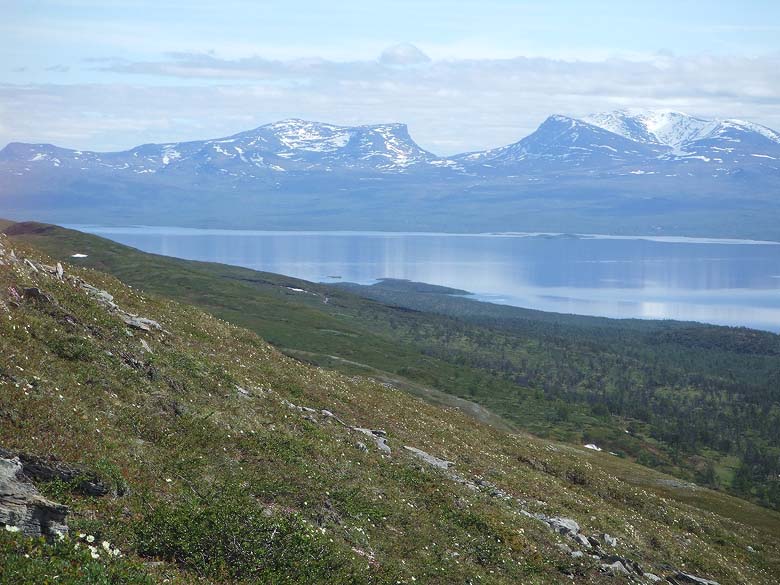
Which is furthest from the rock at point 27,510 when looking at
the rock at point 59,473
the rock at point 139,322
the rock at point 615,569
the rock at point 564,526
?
the rock at point 564,526

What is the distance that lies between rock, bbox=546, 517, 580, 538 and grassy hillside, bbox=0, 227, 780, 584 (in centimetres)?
74

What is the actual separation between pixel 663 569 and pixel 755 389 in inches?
6441

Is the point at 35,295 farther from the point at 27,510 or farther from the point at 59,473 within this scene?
the point at 27,510

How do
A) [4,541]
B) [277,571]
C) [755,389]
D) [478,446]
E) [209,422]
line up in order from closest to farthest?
1. [4,541]
2. [277,571]
3. [209,422]
4. [478,446]
5. [755,389]

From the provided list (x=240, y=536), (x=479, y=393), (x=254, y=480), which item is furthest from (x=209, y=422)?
(x=479, y=393)

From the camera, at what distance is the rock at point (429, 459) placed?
3175cm

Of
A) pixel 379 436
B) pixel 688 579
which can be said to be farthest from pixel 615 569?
pixel 379 436

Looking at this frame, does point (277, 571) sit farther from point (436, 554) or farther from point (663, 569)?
point (663, 569)

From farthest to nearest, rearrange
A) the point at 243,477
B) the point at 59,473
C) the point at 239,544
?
1. the point at 243,477
2. the point at 239,544
3. the point at 59,473

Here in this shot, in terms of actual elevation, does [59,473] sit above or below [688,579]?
above

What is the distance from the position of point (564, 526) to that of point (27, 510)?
20.6 m

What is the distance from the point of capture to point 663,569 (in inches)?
1230

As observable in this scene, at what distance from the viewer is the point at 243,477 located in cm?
2216

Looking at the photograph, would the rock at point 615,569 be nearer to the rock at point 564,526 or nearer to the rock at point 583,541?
the rock at point 583,541
